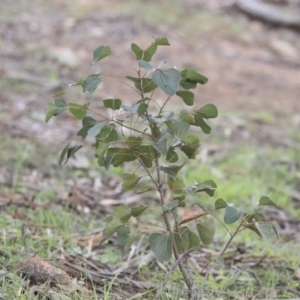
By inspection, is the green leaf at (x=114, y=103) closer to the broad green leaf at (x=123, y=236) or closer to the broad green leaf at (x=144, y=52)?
the broad green leaf at (x=144, y=52)

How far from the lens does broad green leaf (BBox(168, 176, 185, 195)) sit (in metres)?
1.97

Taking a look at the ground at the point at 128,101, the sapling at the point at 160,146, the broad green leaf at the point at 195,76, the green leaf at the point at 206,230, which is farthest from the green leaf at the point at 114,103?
the ground at the point at 128,101

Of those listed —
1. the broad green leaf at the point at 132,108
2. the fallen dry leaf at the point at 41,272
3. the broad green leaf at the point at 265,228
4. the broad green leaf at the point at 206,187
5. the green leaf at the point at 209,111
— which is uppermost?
the broad green leaf at the point at 132,108

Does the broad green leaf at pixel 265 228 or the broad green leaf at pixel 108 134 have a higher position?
the broad green leaf at pixel 108 134

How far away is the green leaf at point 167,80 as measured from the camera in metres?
1.73

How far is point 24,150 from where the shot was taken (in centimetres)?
381

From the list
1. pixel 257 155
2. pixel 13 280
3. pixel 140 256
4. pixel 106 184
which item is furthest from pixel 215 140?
pixel 13 280

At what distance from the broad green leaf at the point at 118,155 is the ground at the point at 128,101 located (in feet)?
1.24

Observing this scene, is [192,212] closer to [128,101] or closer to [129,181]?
[129,181]

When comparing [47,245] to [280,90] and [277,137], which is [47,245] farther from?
[280,90]

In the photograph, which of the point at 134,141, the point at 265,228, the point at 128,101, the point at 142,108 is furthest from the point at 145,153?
the point at 128,101

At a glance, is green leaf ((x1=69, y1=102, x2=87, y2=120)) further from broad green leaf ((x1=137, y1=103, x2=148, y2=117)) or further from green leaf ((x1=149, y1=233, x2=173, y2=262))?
green leaf ((x1=149, y1=233, x2=173, y2=262))

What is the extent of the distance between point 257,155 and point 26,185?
1991 millimetres

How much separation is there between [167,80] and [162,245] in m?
0.45
